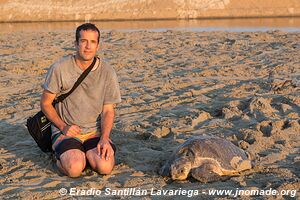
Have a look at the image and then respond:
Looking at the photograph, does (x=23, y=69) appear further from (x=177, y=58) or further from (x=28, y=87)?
(x=177, y=58)

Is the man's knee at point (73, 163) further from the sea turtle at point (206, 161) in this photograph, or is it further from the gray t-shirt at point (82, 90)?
the sea turtle at point (206, 161)

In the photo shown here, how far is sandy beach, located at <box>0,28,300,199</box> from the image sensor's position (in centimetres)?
379

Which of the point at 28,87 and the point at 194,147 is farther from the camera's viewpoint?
the point at 28,87

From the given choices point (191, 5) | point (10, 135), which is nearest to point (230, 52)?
point (10, 135)

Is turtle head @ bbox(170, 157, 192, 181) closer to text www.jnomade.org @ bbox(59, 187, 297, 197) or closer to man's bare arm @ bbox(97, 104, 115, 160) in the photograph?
text www.jnomade.org @ bbox(59, 187, 297, 197)

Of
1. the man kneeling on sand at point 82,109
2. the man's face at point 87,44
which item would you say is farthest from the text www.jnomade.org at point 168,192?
the man's face at point 87,44

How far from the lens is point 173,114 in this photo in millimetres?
5719

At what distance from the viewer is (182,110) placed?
585cm

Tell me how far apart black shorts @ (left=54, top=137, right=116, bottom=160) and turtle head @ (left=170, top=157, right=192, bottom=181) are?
0.79 meters

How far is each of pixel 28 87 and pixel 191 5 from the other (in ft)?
70.9

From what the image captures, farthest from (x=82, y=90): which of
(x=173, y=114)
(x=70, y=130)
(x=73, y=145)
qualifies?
(x=173, y=114)

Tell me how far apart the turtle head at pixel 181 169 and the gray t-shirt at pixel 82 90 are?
0.87m

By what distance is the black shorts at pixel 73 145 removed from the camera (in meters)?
4.07

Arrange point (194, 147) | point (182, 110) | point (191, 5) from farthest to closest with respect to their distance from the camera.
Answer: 1. point (191, 5)
2. point (182, 110)
3. point (194, 147)
